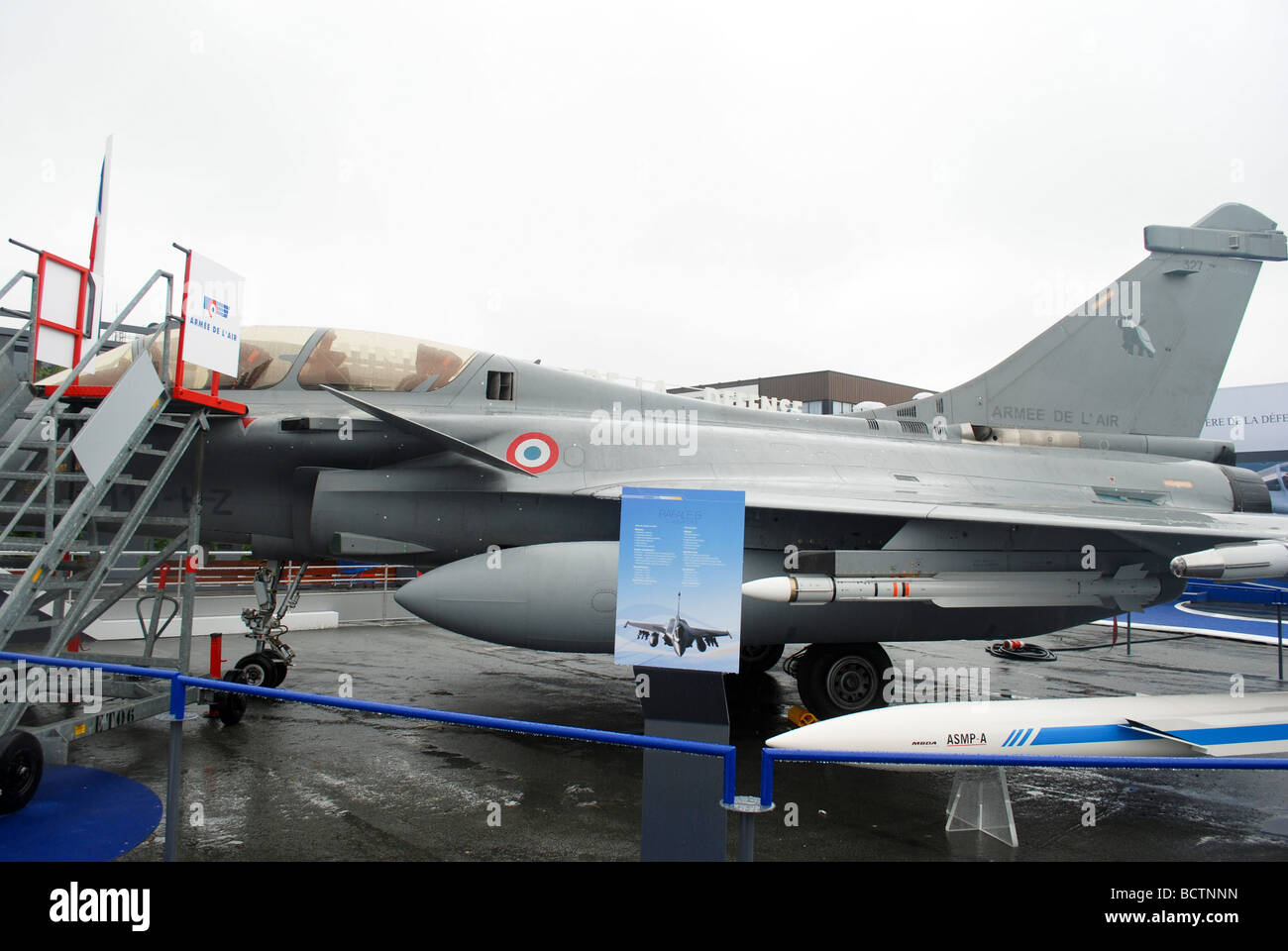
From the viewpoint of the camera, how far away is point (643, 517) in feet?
13.0

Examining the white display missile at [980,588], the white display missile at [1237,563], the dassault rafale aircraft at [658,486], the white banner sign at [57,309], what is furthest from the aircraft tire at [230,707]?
the white display missile at [1237,563]

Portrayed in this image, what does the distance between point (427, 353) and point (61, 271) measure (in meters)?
3.13

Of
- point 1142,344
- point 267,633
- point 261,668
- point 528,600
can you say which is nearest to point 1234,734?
point 1142,344

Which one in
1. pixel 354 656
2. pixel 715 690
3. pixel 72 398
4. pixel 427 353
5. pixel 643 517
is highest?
pixel 427 353

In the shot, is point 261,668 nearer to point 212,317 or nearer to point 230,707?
point 230,707

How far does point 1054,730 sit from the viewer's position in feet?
19.1

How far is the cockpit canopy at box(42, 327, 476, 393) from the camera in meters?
7.66

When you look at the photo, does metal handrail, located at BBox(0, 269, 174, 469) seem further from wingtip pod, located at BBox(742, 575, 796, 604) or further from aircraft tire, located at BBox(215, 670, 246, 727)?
wingtip pod, located at BBox(742, 575, 796, 604)

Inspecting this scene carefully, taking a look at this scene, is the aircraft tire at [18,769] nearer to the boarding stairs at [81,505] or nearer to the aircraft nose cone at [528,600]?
the boarding stairs at [81,505]

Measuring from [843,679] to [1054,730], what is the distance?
7.61 ft

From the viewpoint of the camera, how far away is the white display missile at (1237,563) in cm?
629
